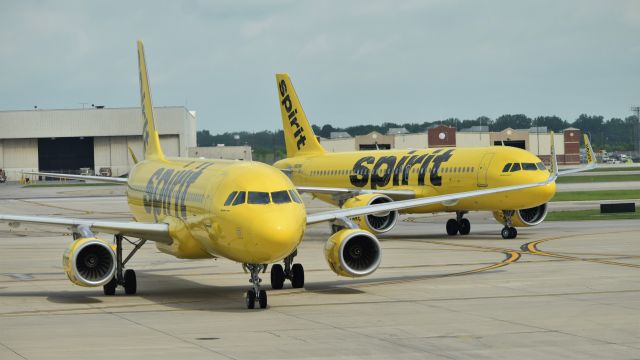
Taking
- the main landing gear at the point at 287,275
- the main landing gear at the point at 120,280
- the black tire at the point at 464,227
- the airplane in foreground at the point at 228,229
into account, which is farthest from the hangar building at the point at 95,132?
the main landing gear at the point at 287,275

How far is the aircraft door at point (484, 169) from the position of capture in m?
47.7

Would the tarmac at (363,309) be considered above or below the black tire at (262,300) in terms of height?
below

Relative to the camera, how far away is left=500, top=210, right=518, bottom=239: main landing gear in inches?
1826

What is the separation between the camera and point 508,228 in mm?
46812

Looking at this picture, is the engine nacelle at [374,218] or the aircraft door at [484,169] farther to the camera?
the aircraft door at [484,169]

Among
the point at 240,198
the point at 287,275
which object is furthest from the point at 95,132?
the point at 240,198

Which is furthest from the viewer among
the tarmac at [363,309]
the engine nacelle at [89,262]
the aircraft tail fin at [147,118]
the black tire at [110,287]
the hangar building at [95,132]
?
the hangar building at [95,132]

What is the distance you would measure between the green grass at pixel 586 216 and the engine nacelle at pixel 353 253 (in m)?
30.7

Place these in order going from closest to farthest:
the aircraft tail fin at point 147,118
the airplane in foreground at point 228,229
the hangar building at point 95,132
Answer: the airplane in foreground at point 228,229, the aircraft tail fin at point 147,118, the hangar building at point 95,132

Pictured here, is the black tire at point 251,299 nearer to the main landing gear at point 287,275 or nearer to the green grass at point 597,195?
the main landing gear at point 287,275

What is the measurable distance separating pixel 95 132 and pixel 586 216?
108 meters

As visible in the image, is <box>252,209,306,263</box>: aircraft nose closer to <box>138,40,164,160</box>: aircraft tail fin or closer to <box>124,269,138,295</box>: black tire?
<box>124,269,138,295</box>: black tire

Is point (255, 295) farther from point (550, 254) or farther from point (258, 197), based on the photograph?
point (550, 254)

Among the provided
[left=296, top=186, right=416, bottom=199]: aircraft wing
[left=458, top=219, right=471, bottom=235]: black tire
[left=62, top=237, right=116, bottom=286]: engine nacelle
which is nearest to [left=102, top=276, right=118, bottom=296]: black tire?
[left=62, top=237, right=116, bottom=286]: engine nacelle
